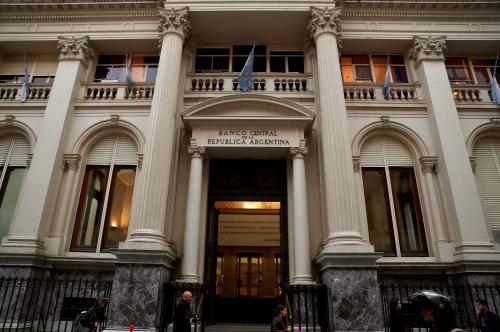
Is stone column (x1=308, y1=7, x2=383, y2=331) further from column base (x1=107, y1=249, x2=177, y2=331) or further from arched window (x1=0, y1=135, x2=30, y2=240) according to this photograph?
arched window (x1=0, y1=135, x2=30, y2=240)

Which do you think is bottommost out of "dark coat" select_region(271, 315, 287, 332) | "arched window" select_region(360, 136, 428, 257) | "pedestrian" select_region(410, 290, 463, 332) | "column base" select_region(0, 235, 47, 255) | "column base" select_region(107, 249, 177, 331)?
"dark coat" select_region(271, 315, 287, 332)

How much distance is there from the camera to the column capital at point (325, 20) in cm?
1172

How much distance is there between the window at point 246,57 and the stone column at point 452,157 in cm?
559

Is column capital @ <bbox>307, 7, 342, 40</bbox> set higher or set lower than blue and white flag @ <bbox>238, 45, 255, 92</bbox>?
higher

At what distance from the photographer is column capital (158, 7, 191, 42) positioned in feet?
38.7

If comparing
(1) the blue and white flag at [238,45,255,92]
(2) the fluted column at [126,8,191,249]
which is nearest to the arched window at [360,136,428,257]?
(1) the blue and white flag at [238,45,255,92]

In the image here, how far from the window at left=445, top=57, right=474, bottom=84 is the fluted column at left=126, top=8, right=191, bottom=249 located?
10.0 m

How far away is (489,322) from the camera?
23.8 ft

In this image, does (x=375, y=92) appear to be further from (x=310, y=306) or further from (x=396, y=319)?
(x=396, y=319)

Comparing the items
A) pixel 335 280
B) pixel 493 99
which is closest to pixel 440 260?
pixel 335 280

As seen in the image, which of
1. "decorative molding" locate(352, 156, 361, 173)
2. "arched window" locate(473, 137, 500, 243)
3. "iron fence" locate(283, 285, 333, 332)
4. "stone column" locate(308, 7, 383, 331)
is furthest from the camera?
"decorative molding" locate(352, 156, 361, 173)

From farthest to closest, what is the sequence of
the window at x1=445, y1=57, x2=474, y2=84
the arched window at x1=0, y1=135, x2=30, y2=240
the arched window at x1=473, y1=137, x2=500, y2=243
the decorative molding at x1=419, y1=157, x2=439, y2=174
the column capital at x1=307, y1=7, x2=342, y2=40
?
1. the window at x1=445, y1=57, x2=474, y2=84
2. the column capital at x1=307, y1=7, x2=342, y2=40
3. the arched window at x1=0, y1=135, x2=30, y2=240
4. the decorative molding at x1=419, y1=157, x2=439, y2=174
5. the arched window at x1=473, y1=137, x2=500, y2=243

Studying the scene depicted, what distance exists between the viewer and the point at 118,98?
1238 cm

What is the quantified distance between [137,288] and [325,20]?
10218 mm
